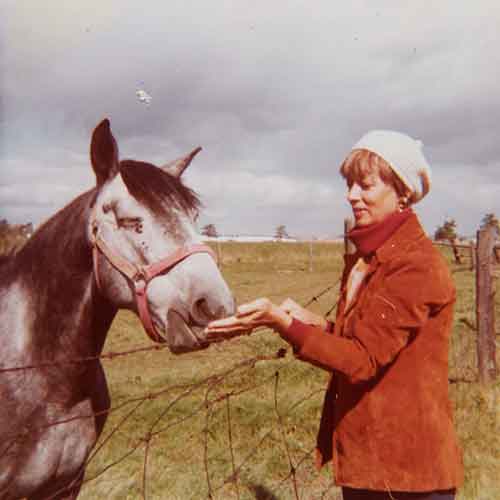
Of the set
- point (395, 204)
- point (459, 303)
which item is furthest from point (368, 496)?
point (459, 303)

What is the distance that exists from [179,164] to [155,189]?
625 millimetres

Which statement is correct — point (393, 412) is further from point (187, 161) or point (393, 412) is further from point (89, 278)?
point (187, 161)

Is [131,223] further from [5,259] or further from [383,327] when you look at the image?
→ [383,327]

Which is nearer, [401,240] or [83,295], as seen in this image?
[401,240]

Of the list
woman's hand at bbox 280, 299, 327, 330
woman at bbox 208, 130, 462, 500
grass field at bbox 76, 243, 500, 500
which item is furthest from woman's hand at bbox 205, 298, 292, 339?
grass field at bbox 76, 243, 500, 500

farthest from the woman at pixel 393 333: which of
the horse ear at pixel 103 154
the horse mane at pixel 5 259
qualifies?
the horse mane at pixel 5 259

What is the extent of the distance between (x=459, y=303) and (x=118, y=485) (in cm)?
972

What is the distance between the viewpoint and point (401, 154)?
1.74 metres

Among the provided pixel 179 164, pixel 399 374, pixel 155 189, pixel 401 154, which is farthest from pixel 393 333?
pixel 179 164

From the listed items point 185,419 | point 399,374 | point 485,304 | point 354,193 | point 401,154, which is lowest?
point 185,419

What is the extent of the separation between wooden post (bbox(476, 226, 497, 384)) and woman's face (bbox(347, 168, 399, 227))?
4194 millimetres

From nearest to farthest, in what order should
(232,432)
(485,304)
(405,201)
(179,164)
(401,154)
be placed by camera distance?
→ 1. (401,154)
2. (405,201)
3. (179,164)
4. (232,432)
5. (485,304)

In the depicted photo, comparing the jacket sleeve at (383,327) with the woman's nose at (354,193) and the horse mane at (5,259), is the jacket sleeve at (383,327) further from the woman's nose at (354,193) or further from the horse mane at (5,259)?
the horse mane at (5,259)

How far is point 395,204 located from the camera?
1840mm
